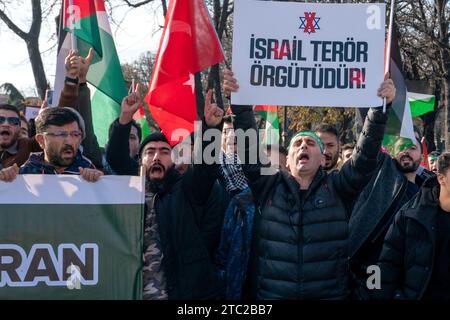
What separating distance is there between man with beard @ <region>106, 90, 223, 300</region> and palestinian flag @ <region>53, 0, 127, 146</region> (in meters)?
1.12

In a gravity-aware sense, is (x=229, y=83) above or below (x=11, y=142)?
above

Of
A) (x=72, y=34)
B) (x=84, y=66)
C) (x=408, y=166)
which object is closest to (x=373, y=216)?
(x=408, y=166)

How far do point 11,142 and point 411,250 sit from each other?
A: 125 inches

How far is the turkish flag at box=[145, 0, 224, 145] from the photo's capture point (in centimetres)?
525

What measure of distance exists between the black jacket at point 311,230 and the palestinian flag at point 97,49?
1776mm

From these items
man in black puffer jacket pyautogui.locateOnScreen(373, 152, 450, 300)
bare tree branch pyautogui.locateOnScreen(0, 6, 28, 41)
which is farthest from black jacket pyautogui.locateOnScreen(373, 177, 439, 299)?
bare tree branch pyautogui.locateOnScreen(0, 6, 28, 41)

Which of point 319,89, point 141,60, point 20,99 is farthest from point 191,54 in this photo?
point 141,60

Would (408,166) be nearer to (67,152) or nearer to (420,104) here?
(67,152)

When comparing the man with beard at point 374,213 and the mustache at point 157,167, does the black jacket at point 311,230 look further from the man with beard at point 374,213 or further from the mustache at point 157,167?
the mustache at point 157,167

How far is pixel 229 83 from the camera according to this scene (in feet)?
15.3

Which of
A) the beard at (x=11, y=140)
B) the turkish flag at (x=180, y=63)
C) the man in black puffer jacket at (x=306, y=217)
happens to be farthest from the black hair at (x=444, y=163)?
the beard at (x=11, y=140)

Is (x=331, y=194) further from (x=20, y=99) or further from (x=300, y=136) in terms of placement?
(x=20, y=99)

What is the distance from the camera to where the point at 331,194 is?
14.6 feet

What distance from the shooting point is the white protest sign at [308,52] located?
4.79m
